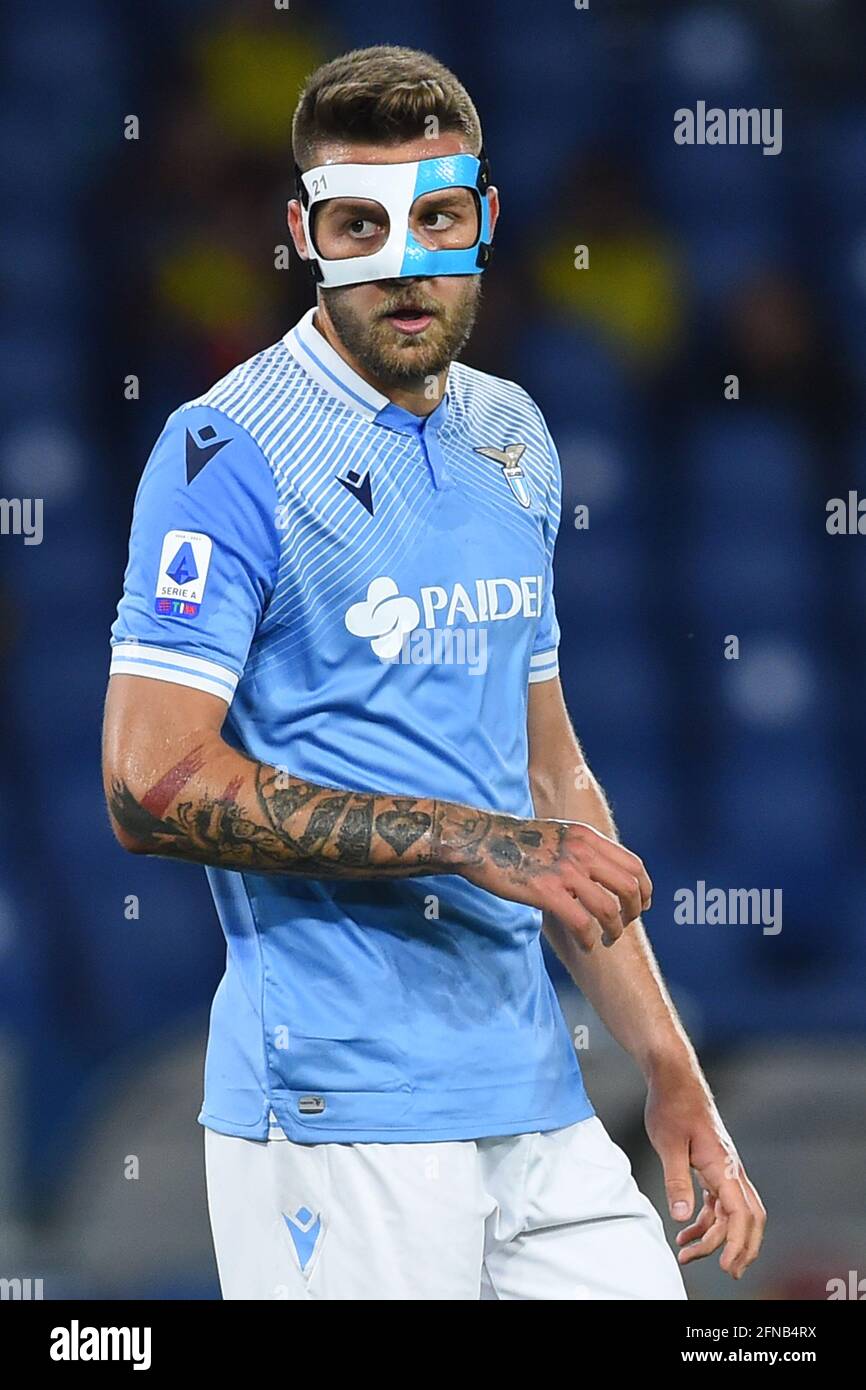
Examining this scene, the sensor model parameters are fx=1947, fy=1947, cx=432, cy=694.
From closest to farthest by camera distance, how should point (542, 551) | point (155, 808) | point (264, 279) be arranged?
point (155, 808)
point (542, 551)
point (264, 279)

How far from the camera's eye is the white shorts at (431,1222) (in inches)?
66.2

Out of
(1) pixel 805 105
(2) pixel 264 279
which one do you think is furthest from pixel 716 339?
(2) pixel 264 279

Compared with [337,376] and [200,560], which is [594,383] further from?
[200,560]

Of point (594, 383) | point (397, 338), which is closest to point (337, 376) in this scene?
point (397, 338)

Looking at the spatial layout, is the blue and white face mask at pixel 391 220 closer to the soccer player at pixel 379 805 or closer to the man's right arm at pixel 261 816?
the soccer player at pixel 379 805

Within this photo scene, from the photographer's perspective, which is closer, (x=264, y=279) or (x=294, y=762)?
(x=294, y=762)

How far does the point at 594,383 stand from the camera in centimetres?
355

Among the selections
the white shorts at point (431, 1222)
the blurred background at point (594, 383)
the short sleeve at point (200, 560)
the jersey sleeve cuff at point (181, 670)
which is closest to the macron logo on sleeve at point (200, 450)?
the short sleeve at point (200, 560)

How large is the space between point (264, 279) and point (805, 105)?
1038 mm

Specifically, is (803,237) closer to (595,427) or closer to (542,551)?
(595,427)

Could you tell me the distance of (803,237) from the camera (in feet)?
11.6

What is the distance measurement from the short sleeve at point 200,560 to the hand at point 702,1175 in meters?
0.60

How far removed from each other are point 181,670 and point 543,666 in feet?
1.54
